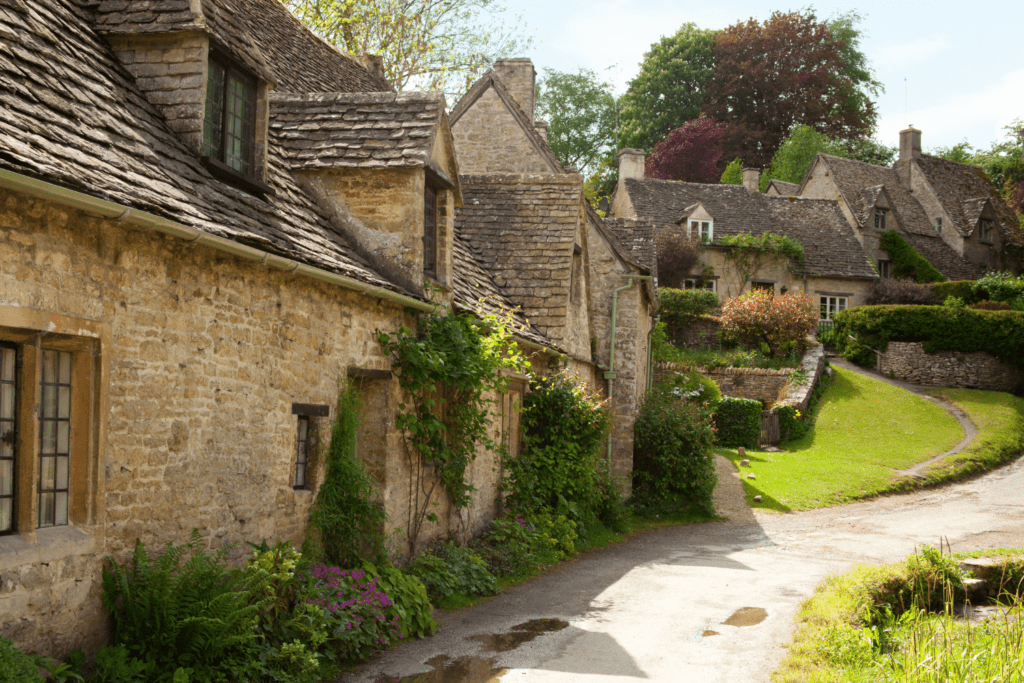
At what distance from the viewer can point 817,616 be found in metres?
8.88

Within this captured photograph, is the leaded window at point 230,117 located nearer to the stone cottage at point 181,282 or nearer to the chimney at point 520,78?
the stone cottage at point 181,282

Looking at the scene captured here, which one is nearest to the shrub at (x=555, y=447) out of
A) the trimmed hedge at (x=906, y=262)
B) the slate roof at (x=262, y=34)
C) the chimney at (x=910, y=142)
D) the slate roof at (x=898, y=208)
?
the slate roof at (x=262, y=34)

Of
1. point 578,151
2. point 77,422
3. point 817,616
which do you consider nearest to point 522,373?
point 817,616

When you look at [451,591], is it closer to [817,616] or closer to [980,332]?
[817,616]

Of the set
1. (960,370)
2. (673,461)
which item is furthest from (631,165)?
(673,461)

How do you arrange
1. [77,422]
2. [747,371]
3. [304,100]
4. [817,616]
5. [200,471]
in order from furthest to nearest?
[747,371] → [304,100] → [817,616] → [200,471] → [77,422]

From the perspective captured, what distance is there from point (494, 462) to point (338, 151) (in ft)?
18.5

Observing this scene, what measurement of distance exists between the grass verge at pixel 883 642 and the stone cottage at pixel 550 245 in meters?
7.14

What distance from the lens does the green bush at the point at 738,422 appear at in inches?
1048

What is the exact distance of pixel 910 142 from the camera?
164 ft

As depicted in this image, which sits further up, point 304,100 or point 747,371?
point 304,100

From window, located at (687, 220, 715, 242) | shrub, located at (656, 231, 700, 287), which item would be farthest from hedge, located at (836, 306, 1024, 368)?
window, located at (687, 220, 715, 242)

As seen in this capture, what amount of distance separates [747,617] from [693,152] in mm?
48477

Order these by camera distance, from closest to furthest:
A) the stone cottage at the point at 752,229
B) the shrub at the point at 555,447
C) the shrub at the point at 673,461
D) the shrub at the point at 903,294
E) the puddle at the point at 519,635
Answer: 1. the puddle at the point at 519,635
2. the shrub at the point at 555,447
3. the shrub at the point at 673,461
4. the shrub at the point at 903,294
5. the stone cottage at the point at 752,229
